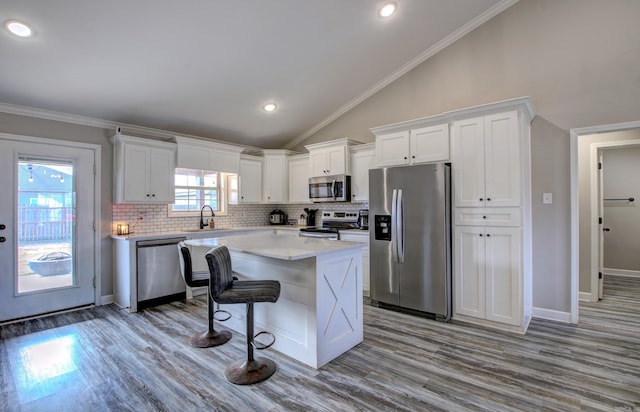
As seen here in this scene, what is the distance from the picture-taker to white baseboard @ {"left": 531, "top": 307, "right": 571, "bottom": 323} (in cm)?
344

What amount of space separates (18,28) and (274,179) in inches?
147

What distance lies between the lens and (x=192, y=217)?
512cm

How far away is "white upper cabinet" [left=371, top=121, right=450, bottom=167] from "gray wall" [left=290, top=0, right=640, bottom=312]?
0.83m

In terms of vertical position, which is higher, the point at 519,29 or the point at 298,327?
the point at 519,29

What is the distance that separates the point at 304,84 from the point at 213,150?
70.8 inches

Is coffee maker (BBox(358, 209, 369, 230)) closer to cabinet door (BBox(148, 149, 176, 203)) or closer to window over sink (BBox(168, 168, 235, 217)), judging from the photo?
window over sink (BBox(168, 168, 235, 217))

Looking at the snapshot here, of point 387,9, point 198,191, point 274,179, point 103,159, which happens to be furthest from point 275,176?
point 387,9

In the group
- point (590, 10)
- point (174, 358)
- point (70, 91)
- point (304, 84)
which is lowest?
point (174, 358)

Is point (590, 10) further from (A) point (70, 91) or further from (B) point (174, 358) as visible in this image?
(A) point (70, 91)

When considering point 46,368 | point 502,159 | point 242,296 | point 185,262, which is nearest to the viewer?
point 242,296

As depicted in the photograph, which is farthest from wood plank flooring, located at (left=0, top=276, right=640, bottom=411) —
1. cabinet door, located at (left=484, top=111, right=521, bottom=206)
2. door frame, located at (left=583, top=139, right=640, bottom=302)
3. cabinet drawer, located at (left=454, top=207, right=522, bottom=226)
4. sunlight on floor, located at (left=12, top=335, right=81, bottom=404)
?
cabinet door, located at (left=484, top=111, right=521, bottom=206)

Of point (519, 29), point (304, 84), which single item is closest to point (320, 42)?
point (304, 84)

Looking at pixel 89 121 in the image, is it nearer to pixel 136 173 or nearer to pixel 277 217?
pixel 136 173

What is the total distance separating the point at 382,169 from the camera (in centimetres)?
392
